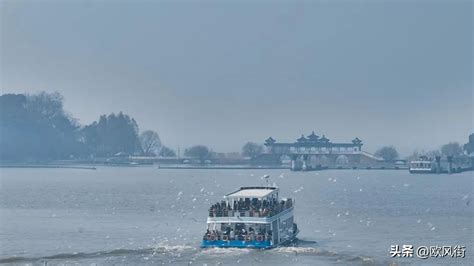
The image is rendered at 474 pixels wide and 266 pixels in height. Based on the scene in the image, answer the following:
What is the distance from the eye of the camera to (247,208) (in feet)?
286

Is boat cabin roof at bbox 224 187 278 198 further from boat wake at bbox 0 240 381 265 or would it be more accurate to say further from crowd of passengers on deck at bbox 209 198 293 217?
boat wake at bbox 0 240 381 265

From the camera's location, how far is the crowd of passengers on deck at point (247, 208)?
85.8m

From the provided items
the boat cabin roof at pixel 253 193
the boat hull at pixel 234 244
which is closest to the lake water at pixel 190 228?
the boat hull at pixel 234 244

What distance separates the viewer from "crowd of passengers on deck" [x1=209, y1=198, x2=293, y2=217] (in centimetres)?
8575

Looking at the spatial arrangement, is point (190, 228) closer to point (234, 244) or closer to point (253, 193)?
point (253, 193)

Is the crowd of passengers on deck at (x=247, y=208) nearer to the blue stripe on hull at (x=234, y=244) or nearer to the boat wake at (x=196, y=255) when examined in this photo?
the blue stripe on hull at (x=234, y=244)

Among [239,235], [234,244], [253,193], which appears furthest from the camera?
[253,193]

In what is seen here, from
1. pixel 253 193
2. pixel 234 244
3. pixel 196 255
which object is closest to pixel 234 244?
pixel 234 244

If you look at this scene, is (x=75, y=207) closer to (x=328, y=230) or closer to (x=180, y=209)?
(x=180, y=209)

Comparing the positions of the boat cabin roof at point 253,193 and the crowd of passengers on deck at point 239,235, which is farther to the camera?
the boat cabin roof at point 253,193

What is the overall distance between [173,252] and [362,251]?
49.0 ft

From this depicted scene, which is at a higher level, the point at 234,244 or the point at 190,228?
the point at 190,228

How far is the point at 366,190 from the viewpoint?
189 m

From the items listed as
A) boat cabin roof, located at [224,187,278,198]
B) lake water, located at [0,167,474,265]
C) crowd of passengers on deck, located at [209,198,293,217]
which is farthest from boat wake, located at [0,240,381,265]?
boat cabin roof, located at [224,187,278,198]
